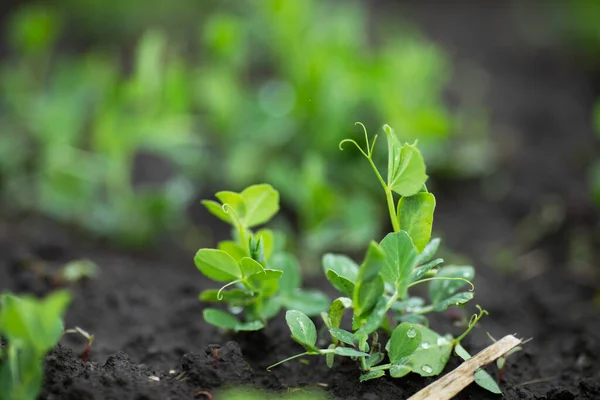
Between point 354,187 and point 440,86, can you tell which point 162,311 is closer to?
point 354,187

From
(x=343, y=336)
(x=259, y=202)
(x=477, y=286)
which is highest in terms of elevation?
(x=259, y=202)

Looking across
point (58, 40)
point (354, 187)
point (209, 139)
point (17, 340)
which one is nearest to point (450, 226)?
point (354, 187)

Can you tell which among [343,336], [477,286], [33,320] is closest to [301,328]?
[343,336]

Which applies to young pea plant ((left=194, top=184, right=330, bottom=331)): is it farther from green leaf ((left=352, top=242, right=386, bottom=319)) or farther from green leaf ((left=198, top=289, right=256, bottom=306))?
green leaf ((left=352, top=242, right=386, bottom=319))

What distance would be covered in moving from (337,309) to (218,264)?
0.22 meters

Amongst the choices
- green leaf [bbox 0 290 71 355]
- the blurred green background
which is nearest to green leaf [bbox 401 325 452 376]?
green leaf [bbox 0 290 71 355]

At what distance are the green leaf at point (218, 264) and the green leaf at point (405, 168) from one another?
311 mm

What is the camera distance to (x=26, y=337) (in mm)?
958

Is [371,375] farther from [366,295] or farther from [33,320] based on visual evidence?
[33,320]

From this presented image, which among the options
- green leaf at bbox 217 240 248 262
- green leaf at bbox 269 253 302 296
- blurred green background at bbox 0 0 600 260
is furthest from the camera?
blurred green background at bbox 0 0 600 260

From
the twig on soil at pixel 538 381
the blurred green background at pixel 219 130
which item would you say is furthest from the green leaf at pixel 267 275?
the blurred green background at pixel 219 130

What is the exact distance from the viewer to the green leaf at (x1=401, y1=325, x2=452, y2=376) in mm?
1192

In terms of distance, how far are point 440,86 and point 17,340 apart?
231 centimetres

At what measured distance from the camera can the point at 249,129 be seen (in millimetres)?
2256
